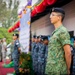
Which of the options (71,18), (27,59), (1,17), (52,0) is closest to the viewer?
(52,0)

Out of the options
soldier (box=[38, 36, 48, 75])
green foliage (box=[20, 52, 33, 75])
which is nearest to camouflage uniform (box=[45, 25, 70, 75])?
soldier (box=[38, 36, 48, 75])

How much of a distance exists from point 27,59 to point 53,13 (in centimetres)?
350

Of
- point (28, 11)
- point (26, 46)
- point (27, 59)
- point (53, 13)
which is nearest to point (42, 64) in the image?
point (27, 59)

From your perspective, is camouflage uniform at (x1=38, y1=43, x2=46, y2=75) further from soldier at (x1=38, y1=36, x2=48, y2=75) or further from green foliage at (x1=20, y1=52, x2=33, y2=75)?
green foliage at (x1=20, y1=52, x2=33, y2=75)

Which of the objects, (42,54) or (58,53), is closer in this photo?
(58,53)

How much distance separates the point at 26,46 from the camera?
537cm

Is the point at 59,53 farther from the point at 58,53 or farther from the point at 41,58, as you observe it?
the point at 41,58

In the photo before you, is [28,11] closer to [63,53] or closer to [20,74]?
[20,74]

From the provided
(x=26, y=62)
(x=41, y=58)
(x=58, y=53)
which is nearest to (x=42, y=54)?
(x=41, y=58)

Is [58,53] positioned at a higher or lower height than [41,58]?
higher

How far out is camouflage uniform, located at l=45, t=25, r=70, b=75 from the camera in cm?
280

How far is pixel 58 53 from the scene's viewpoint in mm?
2803

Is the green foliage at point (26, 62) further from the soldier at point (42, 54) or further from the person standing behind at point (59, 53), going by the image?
the person standing behind at point (59, 53)

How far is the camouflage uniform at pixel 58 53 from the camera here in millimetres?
2797
